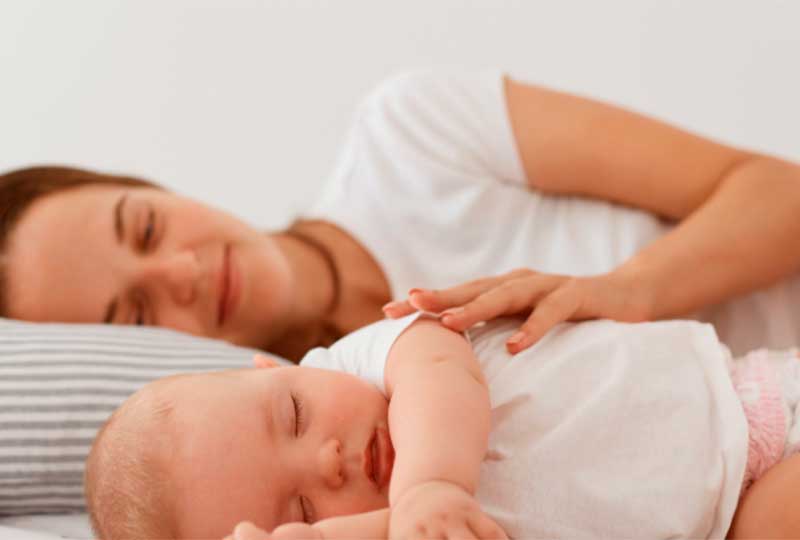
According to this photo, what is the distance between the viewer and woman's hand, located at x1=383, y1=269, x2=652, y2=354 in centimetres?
96

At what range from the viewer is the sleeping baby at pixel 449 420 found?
0.85 m

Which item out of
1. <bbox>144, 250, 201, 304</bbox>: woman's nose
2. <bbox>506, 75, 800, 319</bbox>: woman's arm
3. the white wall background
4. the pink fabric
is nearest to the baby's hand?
the pink fabric

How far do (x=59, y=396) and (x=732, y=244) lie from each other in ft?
3.31

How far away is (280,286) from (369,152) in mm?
354

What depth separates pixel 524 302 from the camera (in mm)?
1020

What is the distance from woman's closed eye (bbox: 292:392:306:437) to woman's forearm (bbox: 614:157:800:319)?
605 mm

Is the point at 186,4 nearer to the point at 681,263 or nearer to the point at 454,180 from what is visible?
the point at 454,180

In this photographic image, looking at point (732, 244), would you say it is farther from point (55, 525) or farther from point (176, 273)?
point (55, 525)

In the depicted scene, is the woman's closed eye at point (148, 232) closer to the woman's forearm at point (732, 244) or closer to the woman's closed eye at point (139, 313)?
the woman's closed eye at point (139, 313)

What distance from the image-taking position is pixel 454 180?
161cm

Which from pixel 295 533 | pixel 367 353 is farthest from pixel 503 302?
pixel 295 533

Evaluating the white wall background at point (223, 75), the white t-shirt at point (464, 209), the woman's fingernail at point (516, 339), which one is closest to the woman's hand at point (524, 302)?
the woman's fingernail at point (516, 339)

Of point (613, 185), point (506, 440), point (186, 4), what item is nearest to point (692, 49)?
point (613, 185)

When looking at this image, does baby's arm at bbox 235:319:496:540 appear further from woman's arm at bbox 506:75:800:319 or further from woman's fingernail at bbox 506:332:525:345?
woman's arm at bbox 506:75:800:319
